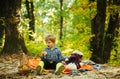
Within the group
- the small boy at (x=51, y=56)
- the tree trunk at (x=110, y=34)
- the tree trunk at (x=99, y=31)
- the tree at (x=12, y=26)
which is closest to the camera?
the small boy at (x=51, y=56)

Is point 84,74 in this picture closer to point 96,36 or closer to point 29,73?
point 29,73

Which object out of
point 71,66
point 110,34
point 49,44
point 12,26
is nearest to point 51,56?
point 49,44

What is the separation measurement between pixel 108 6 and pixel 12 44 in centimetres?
443

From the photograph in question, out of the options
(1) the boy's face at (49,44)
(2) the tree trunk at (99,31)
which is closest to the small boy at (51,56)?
(1) the boy's face at (49,44)

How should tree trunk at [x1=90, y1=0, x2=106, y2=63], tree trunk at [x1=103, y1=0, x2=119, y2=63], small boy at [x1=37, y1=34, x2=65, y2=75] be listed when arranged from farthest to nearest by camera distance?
tree trunk at [x1=103, y1=0, x2=119, y2=63] → tree trunk at [x1=90, y1=0, x2=106, y2=63] → small boy at [x1=37, y1=34, x2=65, y2=75]

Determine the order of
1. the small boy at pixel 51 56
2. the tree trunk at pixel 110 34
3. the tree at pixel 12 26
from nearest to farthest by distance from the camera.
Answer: the small boy at pixel 51 56
the tree at pixel 12 26
the tree trunk at pixel 110 34

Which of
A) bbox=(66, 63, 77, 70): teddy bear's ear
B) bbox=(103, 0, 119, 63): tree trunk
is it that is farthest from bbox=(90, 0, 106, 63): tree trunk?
bbox=(66, 63, 77, 70): teddy bear's ear

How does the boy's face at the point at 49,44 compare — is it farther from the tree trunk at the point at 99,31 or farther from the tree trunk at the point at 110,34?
the tree trunk at the point at 110,34

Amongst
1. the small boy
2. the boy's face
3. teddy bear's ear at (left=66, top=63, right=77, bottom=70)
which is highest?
the boy's face

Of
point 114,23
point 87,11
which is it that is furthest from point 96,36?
point 114,23

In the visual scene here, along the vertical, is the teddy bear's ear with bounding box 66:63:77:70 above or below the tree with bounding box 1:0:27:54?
below

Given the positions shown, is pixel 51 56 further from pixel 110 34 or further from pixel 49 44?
pixel 110 34

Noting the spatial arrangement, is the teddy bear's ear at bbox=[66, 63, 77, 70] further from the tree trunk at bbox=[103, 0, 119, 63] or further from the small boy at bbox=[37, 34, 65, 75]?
the tree trunk at bbox=[103, 0, 119, 63]

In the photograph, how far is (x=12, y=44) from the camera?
1303 centimetres
